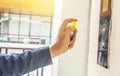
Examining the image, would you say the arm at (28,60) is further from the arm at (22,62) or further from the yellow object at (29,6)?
the yellow object at (29,6)

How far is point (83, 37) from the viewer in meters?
1.71

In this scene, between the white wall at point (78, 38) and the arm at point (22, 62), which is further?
the white wall at point (78, 38)

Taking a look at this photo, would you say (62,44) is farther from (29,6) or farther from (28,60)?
(29,6)

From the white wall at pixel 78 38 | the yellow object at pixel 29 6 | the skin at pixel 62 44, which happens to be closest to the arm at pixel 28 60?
the skin at pixel 62 44

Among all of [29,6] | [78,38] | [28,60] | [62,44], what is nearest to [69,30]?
[62,44]

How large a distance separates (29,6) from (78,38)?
0.76m

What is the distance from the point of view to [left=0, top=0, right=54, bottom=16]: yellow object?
219 centimetres

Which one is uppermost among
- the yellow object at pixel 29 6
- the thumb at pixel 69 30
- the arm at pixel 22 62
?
the yellow object at pixel 29 6

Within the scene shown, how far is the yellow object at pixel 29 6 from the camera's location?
219cm

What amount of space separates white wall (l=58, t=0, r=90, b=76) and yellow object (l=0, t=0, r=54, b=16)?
54 centimetres

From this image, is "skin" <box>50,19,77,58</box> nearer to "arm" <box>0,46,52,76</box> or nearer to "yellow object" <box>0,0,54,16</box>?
"arm" <box>0,46,52,76</box>

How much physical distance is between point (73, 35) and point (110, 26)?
181 millimetres

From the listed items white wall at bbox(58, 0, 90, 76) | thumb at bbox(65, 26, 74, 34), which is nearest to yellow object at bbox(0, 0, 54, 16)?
white wall at bbox(58, 0, 90, 76)

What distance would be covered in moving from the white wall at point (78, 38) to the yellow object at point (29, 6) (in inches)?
21.3
